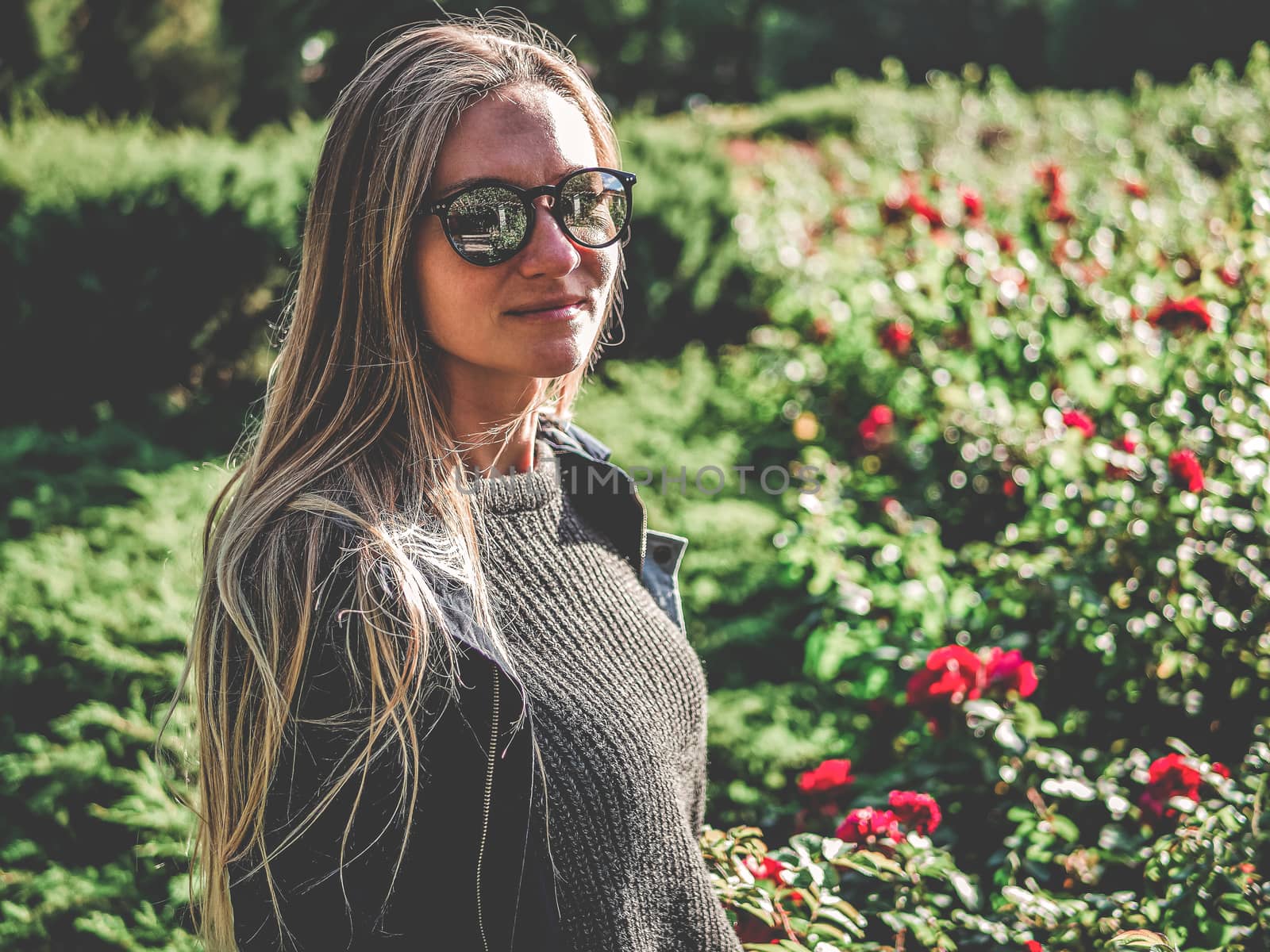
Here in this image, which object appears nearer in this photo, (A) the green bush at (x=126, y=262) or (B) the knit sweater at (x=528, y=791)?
(B) the knit sweater at (x=528, y=791)

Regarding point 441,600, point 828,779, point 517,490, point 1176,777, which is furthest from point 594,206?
point 1176,777

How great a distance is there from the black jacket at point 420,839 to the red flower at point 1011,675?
1314 mm

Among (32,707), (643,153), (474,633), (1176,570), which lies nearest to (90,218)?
(32,707)

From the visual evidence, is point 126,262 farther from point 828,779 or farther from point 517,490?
point 828,779

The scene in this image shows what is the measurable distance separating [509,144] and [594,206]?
0.15 meters

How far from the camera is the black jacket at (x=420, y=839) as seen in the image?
1082 mm

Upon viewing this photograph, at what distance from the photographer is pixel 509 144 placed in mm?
1240

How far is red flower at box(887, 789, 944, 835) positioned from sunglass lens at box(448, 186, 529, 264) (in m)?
1.30

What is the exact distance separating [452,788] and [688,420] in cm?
376

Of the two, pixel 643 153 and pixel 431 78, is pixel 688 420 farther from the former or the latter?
pixel 431 78

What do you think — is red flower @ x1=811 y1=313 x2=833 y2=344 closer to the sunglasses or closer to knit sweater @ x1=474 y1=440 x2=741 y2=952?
knit sweater @ x1=474 y1=440 x2=741 y2=952

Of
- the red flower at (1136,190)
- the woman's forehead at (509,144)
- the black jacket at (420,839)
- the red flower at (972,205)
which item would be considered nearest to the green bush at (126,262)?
the red flower at (972,205)

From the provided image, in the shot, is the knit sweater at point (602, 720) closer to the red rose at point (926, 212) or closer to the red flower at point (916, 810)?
the red flower at point (916, 810)

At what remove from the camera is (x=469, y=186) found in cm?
122
